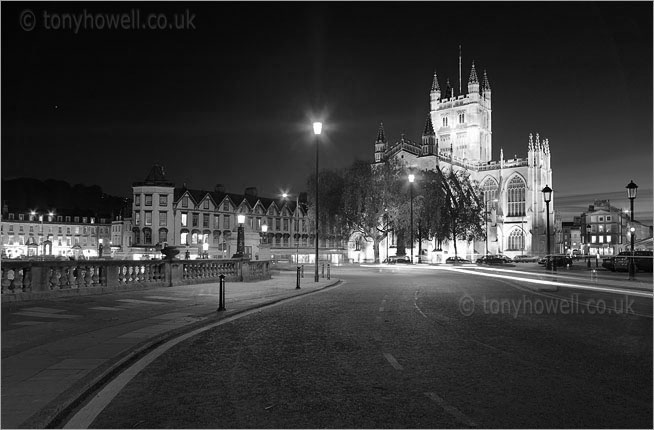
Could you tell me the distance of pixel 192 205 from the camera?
8769 centimetres

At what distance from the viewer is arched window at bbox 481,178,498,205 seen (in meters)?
116

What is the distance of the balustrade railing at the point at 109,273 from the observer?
18.2m

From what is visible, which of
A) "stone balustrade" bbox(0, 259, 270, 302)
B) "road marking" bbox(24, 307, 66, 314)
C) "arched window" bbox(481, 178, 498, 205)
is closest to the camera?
"road marking" bbox(24, 307, 66, 314)

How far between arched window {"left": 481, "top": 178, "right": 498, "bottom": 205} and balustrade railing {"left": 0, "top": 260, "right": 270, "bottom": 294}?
90.6 m

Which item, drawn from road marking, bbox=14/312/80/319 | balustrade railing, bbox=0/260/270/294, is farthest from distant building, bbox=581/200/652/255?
road marking, bbox=14/312/80/319

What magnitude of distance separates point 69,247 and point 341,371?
119847 millimetres

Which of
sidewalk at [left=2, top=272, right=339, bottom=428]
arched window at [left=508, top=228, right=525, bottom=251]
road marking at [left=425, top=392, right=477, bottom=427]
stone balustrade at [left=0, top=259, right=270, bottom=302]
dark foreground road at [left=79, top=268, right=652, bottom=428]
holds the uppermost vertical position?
arched window at [left=508, top=228, right=525, bottom=251]

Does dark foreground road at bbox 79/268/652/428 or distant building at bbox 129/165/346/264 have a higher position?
distant building at bbox 129/165/346/264

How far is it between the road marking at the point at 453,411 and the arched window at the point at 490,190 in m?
112

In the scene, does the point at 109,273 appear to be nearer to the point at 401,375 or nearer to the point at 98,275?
the point at 98,275

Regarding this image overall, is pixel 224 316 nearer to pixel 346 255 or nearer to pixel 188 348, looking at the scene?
pixel 188 348

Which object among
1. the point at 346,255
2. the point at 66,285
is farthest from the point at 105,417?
the point at 346,255

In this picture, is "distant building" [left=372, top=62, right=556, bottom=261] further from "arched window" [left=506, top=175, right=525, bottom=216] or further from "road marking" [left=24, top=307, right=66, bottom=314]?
"road marking" [left=24, top=307, right=66, bottom=314]

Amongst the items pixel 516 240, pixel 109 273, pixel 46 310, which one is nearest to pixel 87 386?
pixel 46 310
